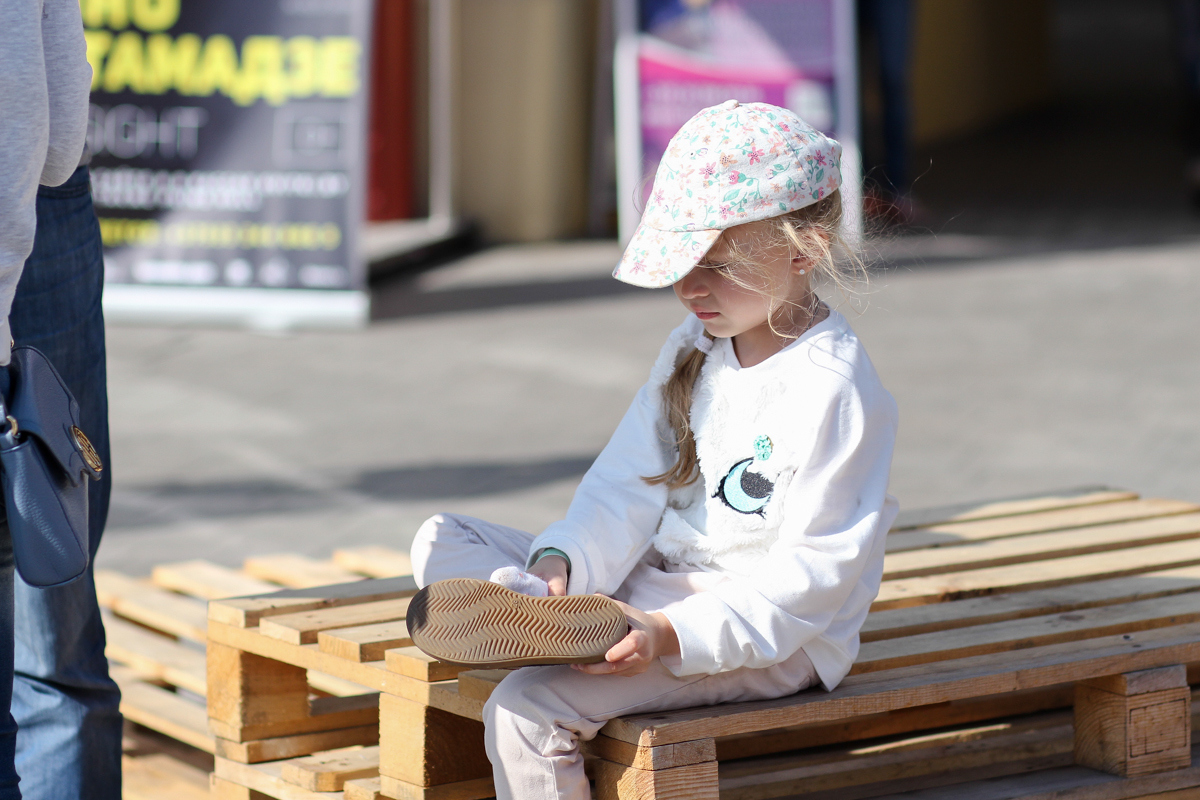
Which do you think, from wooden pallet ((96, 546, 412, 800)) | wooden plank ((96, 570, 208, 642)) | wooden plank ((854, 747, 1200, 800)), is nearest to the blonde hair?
wooden plank ((854, 747, 1200, 800))

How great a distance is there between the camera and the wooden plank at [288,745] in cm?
259

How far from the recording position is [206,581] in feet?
11.8

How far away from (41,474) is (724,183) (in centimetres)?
96

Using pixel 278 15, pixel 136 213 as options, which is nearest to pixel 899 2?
pixel 278 15

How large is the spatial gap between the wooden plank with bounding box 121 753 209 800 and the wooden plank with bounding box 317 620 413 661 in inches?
22.8

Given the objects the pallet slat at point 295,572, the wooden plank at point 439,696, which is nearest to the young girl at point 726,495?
the wooden plank at point 439,696

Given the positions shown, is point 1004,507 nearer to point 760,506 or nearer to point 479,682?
point 760,506

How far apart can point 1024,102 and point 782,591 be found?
16.6 metres

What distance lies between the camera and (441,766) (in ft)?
7.40

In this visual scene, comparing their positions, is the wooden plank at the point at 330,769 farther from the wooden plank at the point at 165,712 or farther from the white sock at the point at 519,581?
the white sock at the point at 519,581

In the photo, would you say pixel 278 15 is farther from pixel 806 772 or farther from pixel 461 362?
pixel 806 772

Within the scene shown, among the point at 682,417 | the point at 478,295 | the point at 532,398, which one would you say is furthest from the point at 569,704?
the point at 478,295

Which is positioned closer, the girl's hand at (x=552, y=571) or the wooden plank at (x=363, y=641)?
the girl's hand at (x=552, y=571)

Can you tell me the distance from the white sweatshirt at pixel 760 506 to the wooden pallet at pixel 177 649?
739 mm
